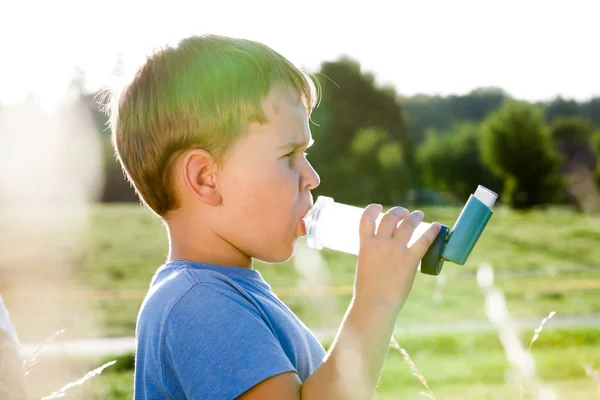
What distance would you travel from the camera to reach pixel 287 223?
1644 mm

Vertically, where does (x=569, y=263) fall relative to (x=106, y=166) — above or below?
above

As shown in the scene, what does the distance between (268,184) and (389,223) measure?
0.28m

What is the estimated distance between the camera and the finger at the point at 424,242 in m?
1.52

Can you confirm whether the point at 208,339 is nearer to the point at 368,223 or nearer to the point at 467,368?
the point at 368,223

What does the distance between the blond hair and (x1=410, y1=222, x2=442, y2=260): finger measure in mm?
437

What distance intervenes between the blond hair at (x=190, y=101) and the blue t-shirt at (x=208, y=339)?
0.26m

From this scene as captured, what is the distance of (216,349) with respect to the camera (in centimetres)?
141

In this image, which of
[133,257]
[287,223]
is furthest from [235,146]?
[133,257]

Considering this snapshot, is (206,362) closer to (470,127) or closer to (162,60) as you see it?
(162,60)

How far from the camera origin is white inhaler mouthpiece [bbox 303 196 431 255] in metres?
1.71

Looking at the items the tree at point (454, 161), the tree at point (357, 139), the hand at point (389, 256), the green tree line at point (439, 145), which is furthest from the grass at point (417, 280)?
the tree at point (454, 161)

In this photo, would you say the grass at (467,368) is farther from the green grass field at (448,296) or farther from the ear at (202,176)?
the ear at (202,176)

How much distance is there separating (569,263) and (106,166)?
2305 centimetres

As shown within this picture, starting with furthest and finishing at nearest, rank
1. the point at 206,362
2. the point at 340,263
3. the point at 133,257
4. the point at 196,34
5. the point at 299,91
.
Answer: the point at 340,263, the point at 133,257, the point at 196,34, the point at 299,91, the point at 206,362
